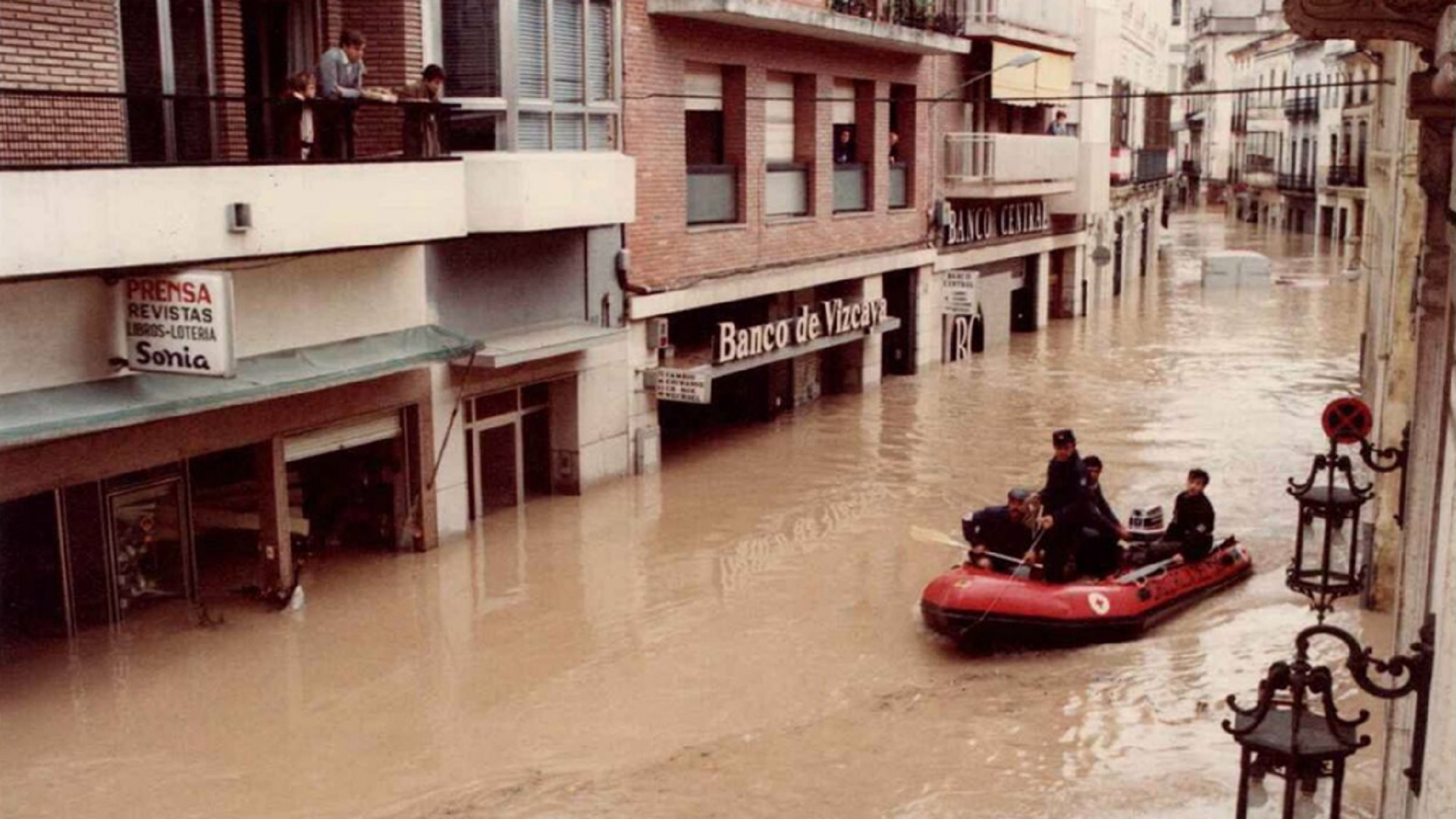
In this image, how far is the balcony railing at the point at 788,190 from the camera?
77.5 ft

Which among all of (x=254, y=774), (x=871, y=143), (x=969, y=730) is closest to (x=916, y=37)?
(x=871, y=143)

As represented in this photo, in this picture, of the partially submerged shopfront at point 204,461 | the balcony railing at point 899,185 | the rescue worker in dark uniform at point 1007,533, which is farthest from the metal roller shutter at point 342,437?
the balcony railing at point 899,185

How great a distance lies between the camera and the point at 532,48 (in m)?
16.9

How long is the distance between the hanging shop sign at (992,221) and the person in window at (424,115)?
16406 millimetres

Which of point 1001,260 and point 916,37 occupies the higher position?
point 916,37

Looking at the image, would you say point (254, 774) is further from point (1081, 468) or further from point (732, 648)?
point (1081, 468)

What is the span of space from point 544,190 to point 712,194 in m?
5.85

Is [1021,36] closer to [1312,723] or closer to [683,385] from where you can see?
[683,385]

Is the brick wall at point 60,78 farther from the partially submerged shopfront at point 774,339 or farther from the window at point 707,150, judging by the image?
the window at point 707,150

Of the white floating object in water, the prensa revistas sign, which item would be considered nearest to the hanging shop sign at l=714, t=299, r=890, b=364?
the prensa revistas sign

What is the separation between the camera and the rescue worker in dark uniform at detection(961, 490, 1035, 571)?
13805 millimetres

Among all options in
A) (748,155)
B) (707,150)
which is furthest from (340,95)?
(748,155)

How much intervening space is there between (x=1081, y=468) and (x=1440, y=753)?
9.09 meters

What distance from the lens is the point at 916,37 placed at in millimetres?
26375
